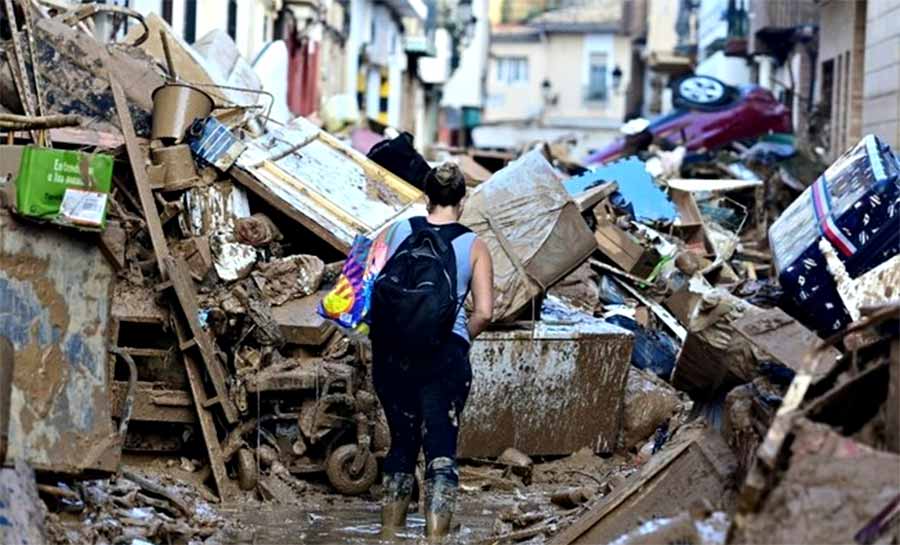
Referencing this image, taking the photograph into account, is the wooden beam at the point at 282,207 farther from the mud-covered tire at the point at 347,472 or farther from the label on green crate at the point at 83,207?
the label on green crate at the point at 83,207

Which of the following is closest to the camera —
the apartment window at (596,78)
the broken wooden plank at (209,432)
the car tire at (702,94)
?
the broken wooden plank at (209,432)

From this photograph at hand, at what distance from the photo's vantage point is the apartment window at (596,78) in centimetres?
7331

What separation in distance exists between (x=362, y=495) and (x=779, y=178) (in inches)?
431

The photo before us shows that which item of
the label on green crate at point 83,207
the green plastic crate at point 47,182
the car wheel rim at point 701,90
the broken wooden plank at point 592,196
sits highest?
the green plastic crate at point 47,182

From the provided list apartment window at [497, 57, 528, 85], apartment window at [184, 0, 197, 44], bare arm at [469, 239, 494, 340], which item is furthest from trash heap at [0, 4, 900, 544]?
apartment window at [497, 57, 528, 85]

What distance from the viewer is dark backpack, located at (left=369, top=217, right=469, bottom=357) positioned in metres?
7.50

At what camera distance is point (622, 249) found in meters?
12.5

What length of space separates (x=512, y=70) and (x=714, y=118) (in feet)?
157

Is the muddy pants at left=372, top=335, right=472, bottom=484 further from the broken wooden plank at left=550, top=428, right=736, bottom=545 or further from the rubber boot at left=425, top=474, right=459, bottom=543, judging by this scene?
the broken wooden plank at left=550, top=428, right=736, bottom=545

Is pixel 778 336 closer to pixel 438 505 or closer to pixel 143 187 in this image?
pixel 438 505

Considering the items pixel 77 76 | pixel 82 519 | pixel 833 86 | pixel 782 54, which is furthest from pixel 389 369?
pixel 782 54

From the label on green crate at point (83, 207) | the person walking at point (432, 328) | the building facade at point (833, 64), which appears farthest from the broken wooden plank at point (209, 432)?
the building facade at point (833, 64)

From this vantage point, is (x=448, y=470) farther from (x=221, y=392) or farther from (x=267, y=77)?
(x=267, y=77)

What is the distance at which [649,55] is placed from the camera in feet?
186
